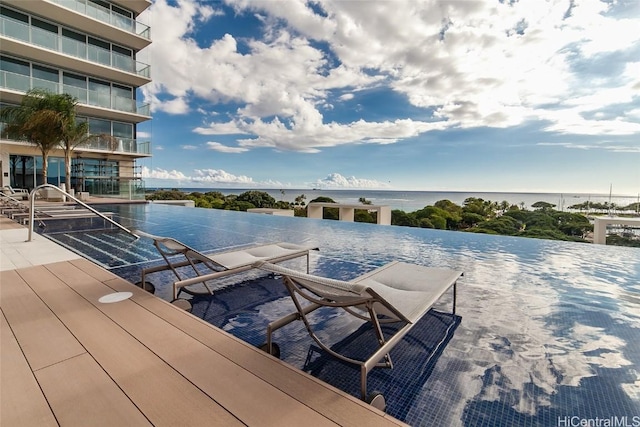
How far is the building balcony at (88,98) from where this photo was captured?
1455 centimetres

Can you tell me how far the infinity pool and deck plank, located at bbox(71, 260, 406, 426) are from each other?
0.34 m

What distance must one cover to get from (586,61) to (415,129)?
17.3 meters

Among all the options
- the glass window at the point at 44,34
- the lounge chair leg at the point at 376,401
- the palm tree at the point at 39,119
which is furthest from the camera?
the glass window at the point at 44,34

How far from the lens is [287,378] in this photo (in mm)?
1532

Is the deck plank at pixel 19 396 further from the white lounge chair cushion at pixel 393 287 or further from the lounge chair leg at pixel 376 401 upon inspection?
the lounge chair leg at pixel 376 401

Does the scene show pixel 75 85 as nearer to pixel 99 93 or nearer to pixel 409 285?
pixel 99 93

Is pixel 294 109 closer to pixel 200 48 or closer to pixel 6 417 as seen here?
pixel 200 48

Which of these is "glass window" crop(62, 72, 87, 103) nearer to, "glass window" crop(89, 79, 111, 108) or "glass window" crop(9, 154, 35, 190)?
"glass window" crop(89, 79, 111, 108)

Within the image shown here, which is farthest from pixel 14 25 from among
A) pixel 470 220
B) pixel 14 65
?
pixel 470 220

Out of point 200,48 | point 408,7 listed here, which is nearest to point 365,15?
point 408,7

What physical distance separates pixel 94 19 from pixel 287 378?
2207 centimetres

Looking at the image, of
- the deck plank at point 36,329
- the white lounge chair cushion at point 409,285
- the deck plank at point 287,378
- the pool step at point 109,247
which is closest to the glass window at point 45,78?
the pool step at point 109,247

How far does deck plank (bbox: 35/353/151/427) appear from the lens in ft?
4.10

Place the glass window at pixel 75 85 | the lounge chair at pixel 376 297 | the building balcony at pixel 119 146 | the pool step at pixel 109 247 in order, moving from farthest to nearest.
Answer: the building balcony at pixel 119 146 < the glass window at pixel 75 85 < the pool step at pixel 109 247 < the lounge chair at pixel 376 297
